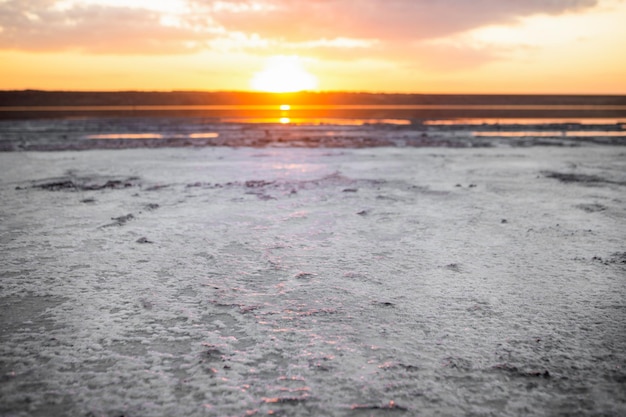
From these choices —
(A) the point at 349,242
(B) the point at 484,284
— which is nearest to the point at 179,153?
(A) the point at 349,242

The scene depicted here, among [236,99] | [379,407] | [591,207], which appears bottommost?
[379,407]

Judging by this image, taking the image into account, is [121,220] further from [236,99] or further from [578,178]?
[236,99]

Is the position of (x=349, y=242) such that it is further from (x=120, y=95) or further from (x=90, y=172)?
(x=120, y=95)

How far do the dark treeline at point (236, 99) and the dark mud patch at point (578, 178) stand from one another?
32.2 meters

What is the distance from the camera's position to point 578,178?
18.2 feet

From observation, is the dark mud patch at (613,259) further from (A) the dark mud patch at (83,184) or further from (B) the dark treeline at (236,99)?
(B) the dark treeline at (236,99)

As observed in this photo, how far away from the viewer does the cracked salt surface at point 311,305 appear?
4.34 ft

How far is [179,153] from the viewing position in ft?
27.6

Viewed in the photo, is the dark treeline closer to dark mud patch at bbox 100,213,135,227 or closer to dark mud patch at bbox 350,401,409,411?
dark mud patch at bbox 100,213,135,227

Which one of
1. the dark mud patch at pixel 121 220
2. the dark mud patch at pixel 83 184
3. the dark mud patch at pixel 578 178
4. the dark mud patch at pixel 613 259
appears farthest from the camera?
the dark mud patch at pixel 578 178

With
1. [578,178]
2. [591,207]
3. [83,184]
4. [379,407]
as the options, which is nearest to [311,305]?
[379,407]

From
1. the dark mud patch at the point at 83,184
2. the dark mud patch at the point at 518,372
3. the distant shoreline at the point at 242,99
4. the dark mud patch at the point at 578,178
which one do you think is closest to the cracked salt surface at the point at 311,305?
the dark mud patch at the point at 518,372

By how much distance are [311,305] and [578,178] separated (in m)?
5.19

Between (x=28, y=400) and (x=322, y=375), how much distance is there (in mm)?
923
